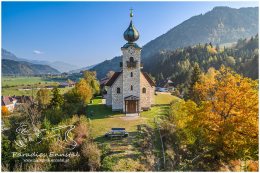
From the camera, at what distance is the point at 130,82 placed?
37.7m

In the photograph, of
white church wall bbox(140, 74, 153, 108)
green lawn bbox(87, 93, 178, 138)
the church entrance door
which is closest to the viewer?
green lawn bbox(87, 93, 178, 138)

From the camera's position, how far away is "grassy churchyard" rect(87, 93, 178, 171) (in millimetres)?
22008

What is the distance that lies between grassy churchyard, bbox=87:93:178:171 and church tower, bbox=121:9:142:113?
1775 mm

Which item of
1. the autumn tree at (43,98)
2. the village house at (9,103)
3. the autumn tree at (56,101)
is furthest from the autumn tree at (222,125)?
the village house at (9,103)

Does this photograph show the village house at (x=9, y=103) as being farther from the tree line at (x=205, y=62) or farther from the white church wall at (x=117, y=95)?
the tree line at (x=205, y=62)

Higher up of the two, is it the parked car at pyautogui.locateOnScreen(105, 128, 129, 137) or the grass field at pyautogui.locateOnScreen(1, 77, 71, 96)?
the grass field at pyautogui.locateOnScreen(1, 77, 71, 96)

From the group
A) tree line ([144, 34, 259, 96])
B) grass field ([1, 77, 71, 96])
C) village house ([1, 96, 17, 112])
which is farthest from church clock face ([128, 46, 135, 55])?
tree line ([144, 34, 259, 96])

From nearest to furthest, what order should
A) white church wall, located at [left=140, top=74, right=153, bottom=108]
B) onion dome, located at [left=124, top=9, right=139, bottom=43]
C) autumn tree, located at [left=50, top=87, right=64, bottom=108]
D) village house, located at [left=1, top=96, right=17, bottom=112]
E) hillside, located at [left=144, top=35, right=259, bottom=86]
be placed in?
onion dome, located at [left=124, top=9, right=139, bottom=43], autumn tree, located at [left=50, top=87, right=64, bottom=108], white church wall, located at [left=140, top=74, right=153, bottom=108], village house, located at [left=1, top=96, right=17, bottom=112], hillside, located at [left=144, top=35, right=259, bottom=86]

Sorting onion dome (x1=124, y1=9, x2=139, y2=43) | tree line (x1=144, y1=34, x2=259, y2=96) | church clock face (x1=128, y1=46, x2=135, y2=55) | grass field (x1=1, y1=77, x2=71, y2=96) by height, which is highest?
tree line (x1=144, y1=34, x2=259, y2=96)

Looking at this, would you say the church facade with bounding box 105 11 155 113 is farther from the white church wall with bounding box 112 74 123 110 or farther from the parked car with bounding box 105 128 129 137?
the parked car with bounding box 105 128 129 137

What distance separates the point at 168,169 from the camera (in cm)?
2072

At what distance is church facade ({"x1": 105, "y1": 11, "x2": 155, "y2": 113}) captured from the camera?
37.1 m

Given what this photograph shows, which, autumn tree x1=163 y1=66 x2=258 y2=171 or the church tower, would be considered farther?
the church tower

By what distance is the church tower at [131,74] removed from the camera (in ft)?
122
